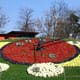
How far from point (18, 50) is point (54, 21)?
84.9ft

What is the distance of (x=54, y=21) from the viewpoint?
143ft

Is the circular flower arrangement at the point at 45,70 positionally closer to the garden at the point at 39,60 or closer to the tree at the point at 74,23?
the garden at the point at 39,60

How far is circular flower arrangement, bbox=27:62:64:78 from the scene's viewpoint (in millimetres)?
14059

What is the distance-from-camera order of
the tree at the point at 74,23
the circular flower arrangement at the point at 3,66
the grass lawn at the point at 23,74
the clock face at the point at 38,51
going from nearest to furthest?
the grass lawn at the point at 23,74, the circular flower arrangement at the point at 3,66, the clock face at the point at 38,51, the tree at the point at 74,23

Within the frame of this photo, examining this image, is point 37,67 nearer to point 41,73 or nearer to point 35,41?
point 41,73

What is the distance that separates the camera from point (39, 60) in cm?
1675

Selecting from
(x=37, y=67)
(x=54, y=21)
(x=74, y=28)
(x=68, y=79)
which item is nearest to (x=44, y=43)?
(x=37, y=67)

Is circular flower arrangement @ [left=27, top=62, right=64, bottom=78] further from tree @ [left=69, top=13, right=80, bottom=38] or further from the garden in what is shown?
tree @ [left=69, top=13, right=80, bottom=38]

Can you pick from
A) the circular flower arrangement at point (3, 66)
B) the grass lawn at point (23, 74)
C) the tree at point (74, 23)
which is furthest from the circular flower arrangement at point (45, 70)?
the tree at point (74, 23)

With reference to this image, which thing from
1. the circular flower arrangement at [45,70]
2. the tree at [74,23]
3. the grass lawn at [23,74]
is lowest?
the tree at [74,23]

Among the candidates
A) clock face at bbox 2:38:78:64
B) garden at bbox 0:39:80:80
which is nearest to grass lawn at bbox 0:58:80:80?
garden at bbox 0:39:80:80

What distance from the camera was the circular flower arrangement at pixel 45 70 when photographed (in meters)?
14.1

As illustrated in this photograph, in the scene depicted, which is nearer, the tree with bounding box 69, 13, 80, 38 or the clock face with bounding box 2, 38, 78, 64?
the clock face with bounding box 2, 38, 78, 64

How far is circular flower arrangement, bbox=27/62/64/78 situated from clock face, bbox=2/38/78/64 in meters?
1.80
